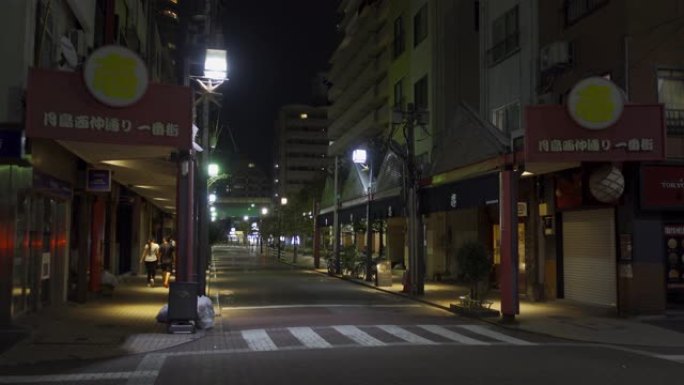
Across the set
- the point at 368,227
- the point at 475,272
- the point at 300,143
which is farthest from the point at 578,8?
the point at 300,143

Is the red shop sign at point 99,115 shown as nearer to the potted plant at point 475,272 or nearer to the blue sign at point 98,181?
the blue sign at point 98,181

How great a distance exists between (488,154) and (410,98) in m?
20.6

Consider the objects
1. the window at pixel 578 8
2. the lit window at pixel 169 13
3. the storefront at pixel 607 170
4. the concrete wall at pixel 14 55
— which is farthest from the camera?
the lit window at pixel 169 13

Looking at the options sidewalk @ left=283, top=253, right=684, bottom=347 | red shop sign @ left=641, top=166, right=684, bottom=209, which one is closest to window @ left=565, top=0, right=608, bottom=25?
red shop sign @ left=641, top=166, right=684, bottom=209

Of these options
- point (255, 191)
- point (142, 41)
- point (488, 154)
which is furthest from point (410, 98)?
point (255, 191)

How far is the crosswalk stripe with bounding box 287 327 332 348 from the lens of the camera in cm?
1370

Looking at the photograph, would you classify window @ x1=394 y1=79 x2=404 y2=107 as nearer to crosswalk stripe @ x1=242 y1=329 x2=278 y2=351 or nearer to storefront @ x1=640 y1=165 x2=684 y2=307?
storefront @ x1=640 y1=165 x2=684 y2=307

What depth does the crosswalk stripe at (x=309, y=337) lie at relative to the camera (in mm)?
13695

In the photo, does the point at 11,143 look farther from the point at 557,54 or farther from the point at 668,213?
the point at 668,213

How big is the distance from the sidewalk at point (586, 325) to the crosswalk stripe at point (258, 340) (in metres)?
5.93

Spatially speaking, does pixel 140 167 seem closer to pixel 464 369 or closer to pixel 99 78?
pixel 99 78

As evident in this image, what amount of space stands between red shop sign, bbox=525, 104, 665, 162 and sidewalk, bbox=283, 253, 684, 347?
3.97 meters

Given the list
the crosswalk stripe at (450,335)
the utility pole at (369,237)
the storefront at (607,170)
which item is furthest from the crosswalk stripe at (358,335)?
the utility pole at (369,237)

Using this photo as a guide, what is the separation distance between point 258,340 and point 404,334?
3151mm
